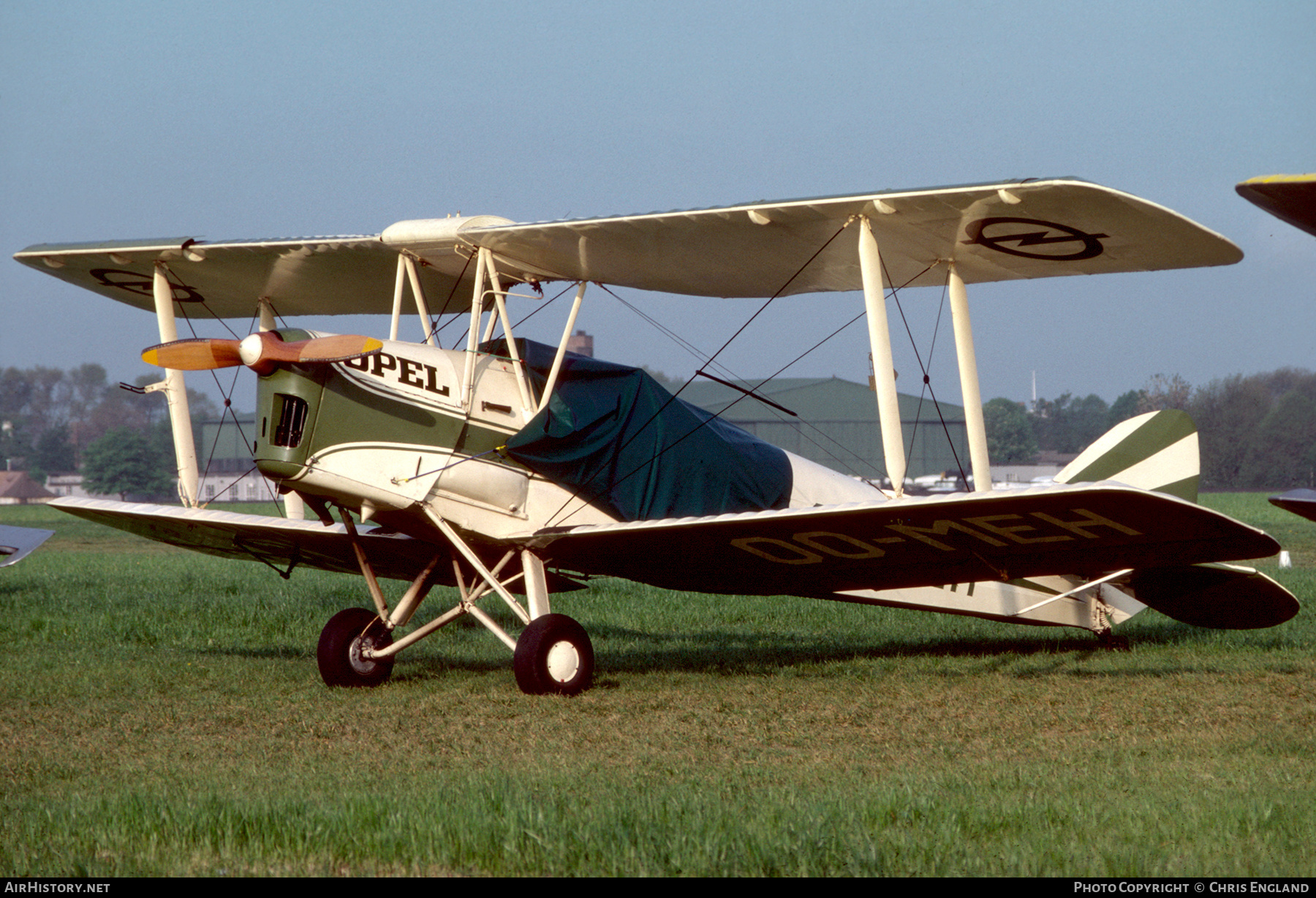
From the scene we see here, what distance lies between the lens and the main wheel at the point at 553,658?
718cm

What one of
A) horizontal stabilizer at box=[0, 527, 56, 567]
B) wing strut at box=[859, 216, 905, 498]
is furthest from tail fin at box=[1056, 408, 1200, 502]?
horizontal stabilizer at box=[0, 527, 56, 567]

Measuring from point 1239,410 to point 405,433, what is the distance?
201ft

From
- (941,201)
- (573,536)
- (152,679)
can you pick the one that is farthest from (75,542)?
(941,201)

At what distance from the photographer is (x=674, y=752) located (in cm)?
568

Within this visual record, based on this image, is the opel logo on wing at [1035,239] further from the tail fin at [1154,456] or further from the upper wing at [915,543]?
the tail fin at [1154,456]

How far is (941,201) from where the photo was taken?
22.4 ft

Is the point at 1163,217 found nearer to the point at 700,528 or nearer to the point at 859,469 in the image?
the point at 700,528

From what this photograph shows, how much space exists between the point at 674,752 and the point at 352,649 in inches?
125

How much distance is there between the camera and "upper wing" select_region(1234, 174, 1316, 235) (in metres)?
3.07

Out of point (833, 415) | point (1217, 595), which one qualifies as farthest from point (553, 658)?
point (833, 415)

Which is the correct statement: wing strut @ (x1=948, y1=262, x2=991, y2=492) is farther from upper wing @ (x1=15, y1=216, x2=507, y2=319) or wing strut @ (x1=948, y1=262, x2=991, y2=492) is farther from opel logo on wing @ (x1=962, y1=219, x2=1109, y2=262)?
upper wing @ (x1=15, y1=216, x2=507, y2=319)

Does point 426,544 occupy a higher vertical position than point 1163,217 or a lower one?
lower

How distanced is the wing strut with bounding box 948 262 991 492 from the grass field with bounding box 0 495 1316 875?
4.79 feet

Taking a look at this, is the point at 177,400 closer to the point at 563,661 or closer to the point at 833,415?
the point at 563,661
